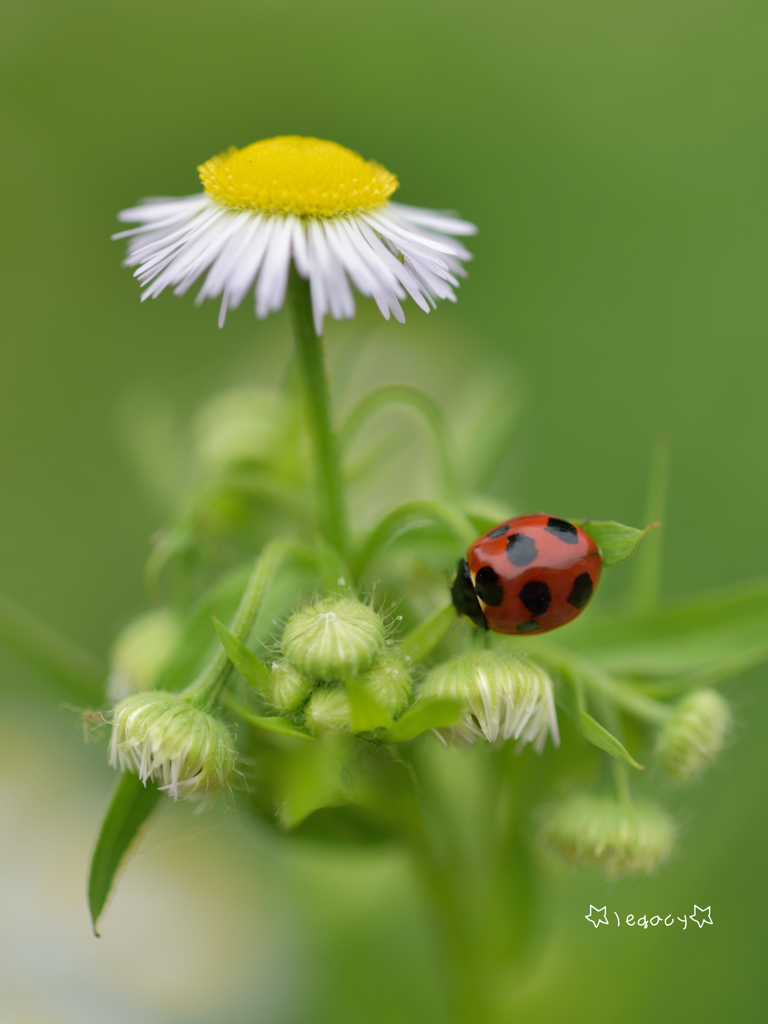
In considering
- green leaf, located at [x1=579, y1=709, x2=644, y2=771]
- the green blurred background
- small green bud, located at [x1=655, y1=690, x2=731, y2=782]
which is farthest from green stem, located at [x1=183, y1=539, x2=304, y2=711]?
the green blurred background

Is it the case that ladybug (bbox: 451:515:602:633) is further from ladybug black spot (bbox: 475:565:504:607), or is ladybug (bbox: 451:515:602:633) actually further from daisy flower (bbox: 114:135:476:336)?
daisy flower (bbox: 114:135:476:336)

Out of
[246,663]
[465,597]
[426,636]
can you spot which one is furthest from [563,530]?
[246,663]

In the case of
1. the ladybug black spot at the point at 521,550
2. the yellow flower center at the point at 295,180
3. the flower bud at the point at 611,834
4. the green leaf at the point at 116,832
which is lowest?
the flower bud at the point at 611,834

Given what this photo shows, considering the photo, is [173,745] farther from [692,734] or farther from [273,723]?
[692,734]

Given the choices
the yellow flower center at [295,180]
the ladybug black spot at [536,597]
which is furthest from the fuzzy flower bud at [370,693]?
the yellow flower center at [295,180]

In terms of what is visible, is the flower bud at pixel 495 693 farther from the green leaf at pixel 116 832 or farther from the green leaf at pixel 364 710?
the green leaf at pixel 116 832

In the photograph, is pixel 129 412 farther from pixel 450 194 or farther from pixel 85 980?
pixel 450 194
